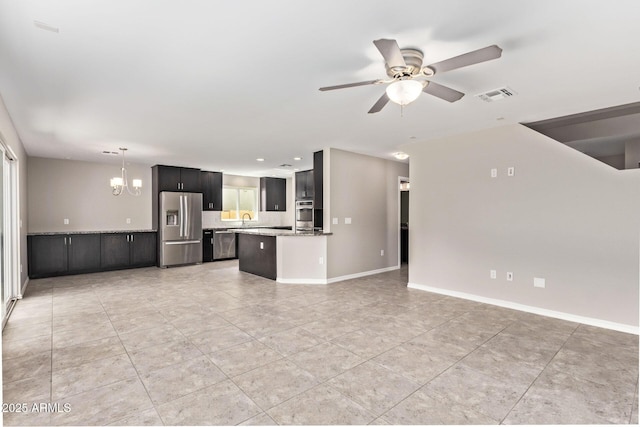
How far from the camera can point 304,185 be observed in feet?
24.3

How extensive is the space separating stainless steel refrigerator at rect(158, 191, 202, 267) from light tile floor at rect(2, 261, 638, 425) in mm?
2786

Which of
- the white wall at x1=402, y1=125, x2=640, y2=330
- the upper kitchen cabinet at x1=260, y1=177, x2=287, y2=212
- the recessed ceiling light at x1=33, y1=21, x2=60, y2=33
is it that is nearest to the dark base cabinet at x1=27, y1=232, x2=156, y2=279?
the upper kitchen cabinet at x1=260, y1=177, x2=287, y2=212

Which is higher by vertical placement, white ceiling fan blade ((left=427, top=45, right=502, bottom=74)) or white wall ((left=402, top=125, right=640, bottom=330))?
white ceiling fan blade ((left=427, top=45, right=502, bottom=74))

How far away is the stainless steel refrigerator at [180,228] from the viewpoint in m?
7.18

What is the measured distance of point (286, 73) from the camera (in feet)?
8.61

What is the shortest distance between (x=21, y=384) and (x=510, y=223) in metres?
5.19

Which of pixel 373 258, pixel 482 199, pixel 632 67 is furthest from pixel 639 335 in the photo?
pixel 373 258

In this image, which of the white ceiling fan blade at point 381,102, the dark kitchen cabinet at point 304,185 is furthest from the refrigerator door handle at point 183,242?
the white ceiling fan blade at point 381,102

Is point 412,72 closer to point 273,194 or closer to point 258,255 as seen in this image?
point 258,255

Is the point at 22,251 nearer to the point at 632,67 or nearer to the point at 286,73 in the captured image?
the point at 286,73

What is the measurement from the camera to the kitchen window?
9.16 m

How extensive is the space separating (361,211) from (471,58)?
4289 millimetres

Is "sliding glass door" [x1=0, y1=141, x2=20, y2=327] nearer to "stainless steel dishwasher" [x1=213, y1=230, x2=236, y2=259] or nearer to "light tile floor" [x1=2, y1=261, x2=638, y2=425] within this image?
"light tile floor" [x1=2, y1=261, x2=638, y2=425]

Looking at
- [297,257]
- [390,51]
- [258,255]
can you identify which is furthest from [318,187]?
[390,51]
